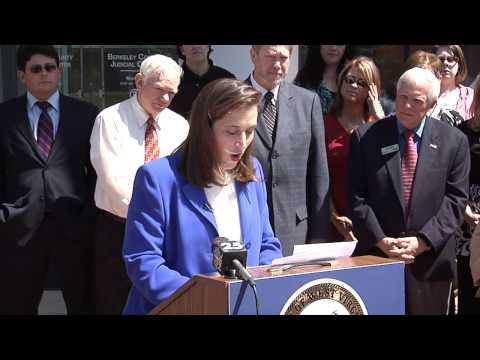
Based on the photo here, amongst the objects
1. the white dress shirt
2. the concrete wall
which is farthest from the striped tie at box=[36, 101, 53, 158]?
the concrete wall

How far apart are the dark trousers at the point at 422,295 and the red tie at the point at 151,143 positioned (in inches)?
67.6

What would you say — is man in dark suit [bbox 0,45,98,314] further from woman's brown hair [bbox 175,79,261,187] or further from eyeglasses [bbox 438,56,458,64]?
eyeglasses [bbox 438,56,458,64]

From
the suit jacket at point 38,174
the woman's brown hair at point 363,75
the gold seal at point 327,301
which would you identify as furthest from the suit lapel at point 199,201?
the woman's brown hair at point 363,75

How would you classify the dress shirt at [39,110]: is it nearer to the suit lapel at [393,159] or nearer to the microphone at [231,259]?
the suit lapel at [393,159]

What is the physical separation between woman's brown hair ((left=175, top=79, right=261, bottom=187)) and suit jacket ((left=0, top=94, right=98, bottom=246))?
2.22 m

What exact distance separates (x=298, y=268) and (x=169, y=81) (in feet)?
8.50

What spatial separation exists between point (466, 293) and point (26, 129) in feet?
10.3

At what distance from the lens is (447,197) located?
5.16 metres

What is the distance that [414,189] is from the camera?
16.7 ft

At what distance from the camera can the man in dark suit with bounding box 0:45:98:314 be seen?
530 cm

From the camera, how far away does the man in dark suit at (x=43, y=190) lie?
5.30 metres

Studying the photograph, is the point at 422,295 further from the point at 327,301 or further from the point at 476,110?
the point at 327,301

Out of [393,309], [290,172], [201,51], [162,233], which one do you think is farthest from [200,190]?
[201,51]

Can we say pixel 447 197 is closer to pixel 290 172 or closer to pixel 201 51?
pixel 290 172
